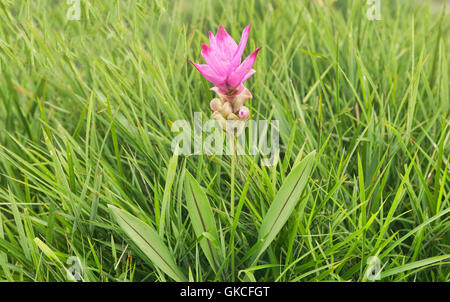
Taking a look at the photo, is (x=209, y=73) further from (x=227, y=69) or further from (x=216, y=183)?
(x=216, y=183)

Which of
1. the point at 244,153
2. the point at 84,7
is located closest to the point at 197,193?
the point at 244,153

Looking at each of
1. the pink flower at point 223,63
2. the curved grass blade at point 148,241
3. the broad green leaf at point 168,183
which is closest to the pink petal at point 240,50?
the pink flower at point 223,63

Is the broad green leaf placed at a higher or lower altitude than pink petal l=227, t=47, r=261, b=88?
lower

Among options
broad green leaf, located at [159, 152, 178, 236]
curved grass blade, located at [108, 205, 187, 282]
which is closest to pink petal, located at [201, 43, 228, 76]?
broad green leaf, located at [159, 152, 178, 236]

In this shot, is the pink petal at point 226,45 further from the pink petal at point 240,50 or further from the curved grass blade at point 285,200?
the curved grass blade at point 285,200

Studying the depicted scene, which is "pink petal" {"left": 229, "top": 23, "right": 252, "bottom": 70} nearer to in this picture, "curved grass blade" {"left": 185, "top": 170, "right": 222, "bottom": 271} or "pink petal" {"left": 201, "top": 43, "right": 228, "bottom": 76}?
"pink petal" {"left": 201, "top": 43, "right": 228, "bottom": 76}

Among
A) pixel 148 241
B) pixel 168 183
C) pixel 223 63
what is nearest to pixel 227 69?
pixel 223 63
